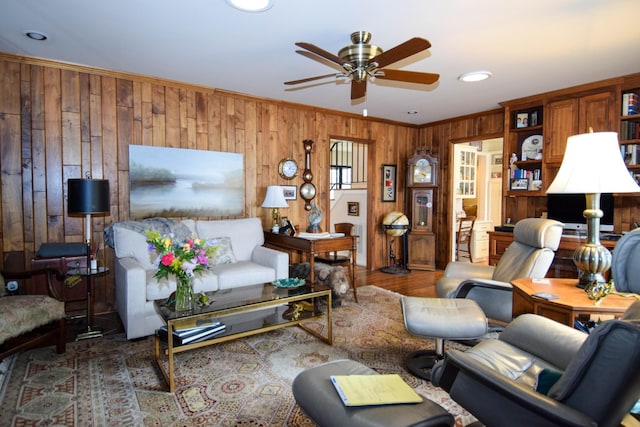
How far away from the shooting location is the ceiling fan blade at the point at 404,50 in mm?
2068

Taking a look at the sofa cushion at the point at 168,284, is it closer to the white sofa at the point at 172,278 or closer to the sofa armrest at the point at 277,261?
the white sofa at the point at 172,278

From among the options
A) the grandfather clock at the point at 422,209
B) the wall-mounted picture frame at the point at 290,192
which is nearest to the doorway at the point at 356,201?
the grandfather clock at the point at 422,209

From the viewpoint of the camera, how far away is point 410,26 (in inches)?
104

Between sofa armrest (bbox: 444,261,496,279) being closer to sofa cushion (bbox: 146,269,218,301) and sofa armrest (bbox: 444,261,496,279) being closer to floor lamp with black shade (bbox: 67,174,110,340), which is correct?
sofa cushion (bbox: 146,269,218,301)

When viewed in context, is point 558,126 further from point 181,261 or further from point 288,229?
point 181,261

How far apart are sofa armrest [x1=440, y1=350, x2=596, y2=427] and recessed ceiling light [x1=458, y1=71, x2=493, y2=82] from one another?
321cm

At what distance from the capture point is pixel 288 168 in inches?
192

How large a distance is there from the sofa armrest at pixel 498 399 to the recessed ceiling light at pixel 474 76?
3212mm

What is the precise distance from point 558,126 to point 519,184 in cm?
83

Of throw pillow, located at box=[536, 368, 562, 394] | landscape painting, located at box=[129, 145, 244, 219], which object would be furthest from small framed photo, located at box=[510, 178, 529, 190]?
throw pillow, located at box=[536, 368, 562, 394]

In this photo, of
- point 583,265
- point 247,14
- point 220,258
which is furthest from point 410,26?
point 220,258

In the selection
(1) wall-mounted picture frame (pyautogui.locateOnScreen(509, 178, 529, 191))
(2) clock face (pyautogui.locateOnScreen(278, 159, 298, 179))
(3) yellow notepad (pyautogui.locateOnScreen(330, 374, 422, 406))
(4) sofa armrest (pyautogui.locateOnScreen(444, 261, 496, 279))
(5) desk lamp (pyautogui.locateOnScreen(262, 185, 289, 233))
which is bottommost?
(3) yellow notepad (pyautogui.locateOnScreen(330, 374, 422, 406))

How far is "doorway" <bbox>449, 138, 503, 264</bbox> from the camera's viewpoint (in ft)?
20.2

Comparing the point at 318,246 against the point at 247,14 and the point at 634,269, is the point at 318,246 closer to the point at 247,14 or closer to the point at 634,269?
the point at 247,14
